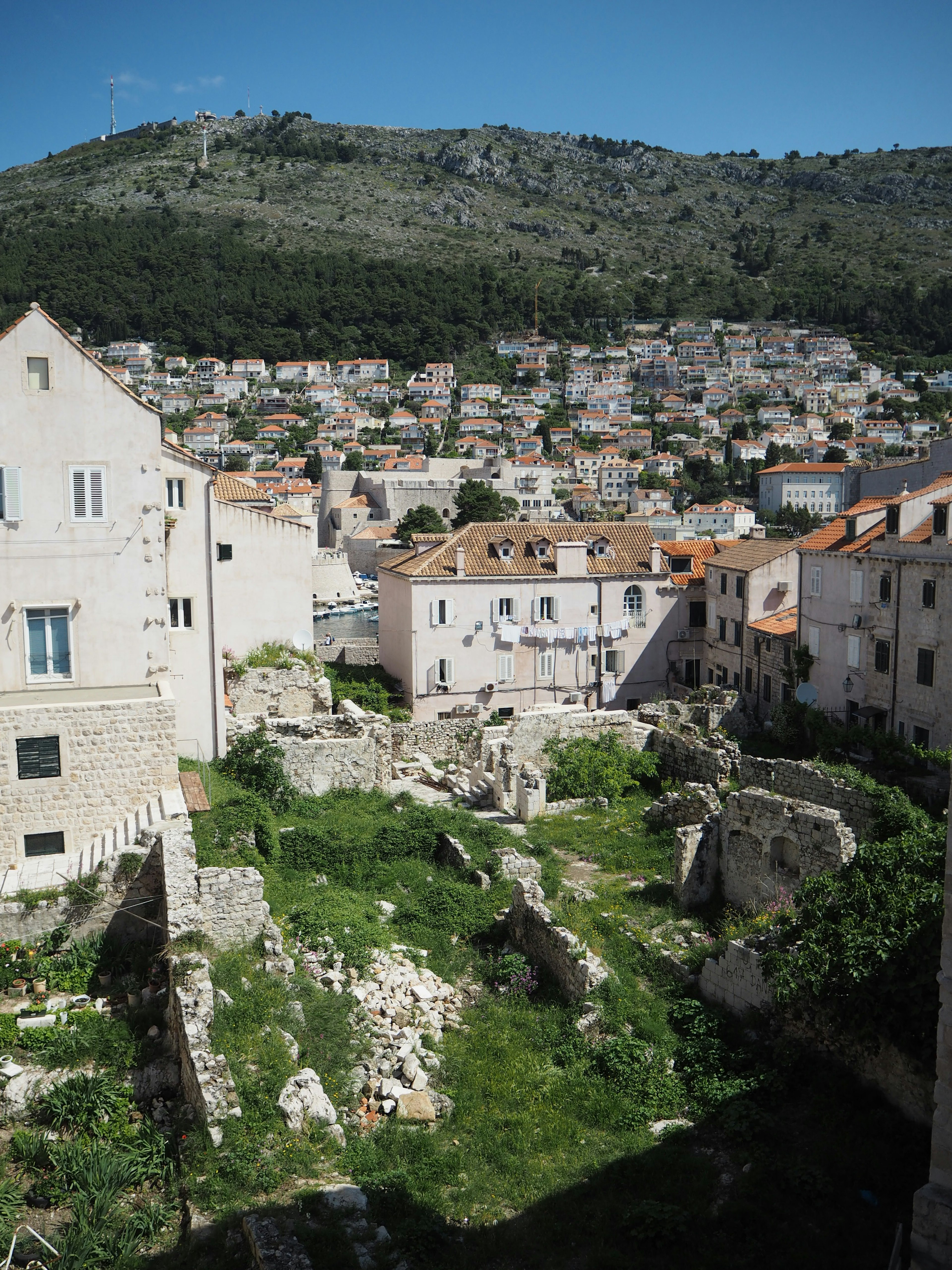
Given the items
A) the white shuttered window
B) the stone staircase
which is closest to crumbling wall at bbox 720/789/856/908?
the stone staircase

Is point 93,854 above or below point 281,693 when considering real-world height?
below

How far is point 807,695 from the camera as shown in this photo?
105ft

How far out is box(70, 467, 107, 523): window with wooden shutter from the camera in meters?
A: 20.3

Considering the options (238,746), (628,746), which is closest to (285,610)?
(238,746)

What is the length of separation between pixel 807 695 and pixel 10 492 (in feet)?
82.6

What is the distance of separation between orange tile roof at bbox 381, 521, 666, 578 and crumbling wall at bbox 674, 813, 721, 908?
19625 millimetres

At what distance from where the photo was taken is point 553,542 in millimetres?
39406

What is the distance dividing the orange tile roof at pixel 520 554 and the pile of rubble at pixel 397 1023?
22511 millimetres

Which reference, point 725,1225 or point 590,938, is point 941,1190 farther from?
point 590,938

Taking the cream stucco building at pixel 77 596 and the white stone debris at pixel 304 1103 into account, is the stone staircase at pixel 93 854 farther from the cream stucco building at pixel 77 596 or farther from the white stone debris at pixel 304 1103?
the white stone debris at pixel 304 1103

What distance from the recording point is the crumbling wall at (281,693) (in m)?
29.2

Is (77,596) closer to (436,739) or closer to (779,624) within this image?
(436,739)

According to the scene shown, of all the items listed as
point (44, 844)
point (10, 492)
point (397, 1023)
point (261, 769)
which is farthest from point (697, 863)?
point (10, 492)

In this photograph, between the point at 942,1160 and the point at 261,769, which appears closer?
the point at 942,1160
